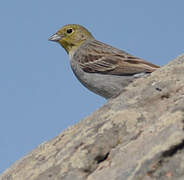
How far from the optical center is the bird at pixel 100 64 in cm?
930

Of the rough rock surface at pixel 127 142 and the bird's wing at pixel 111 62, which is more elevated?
the bird's wing at pixel 111 62

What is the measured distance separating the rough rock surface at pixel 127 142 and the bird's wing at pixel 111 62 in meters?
4.08

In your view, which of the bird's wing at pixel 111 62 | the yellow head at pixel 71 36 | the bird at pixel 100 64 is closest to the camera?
the bird at pixel 100 64

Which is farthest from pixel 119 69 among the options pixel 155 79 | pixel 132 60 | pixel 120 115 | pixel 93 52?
pixel 120 115

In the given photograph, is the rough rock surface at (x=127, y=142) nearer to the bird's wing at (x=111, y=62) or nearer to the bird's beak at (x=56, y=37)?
the bird's wing at (x=111, y=62)

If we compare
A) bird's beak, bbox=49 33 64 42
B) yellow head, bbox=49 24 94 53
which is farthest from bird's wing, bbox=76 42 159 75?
bird's beak, bbox=49 33 64 42

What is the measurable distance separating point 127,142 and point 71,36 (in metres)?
8.13

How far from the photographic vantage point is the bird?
9.30 metres

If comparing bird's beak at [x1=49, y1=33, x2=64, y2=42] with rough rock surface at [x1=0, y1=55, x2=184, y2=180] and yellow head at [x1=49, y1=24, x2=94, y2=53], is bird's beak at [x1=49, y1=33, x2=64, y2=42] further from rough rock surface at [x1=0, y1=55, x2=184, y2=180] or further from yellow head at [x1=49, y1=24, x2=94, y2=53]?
rough rock surface at [x1=0, y1=55, x2=184, y2=180]

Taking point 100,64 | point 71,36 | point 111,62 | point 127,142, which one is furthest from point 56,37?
point 127,142

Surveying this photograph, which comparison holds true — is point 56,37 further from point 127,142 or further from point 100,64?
point 127,142

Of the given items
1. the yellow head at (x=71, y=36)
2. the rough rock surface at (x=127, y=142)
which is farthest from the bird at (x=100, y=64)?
the rough rock surface at (x=127, y=142)

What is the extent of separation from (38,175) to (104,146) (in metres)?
0.70

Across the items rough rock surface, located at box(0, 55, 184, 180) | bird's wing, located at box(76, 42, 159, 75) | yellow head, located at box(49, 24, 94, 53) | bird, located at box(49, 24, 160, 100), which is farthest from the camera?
yellow head, located at box(49, 24, 94, 53)
